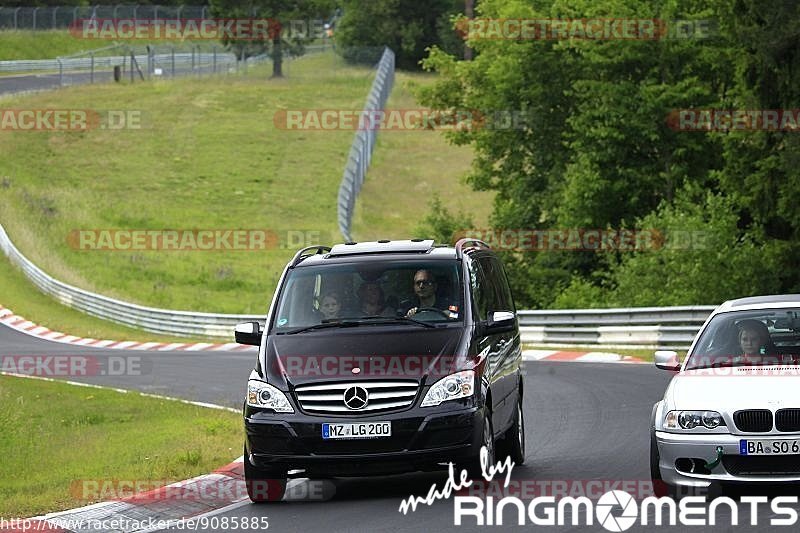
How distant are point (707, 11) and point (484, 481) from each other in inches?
1321

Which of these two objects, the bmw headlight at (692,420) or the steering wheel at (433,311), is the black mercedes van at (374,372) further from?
the bmw headlight at (692,420)

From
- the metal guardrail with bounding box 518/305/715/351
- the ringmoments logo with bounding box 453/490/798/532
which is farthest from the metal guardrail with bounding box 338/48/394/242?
the ringmoments logo with bounding box 453/490/798/532

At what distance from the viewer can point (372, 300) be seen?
12312mm

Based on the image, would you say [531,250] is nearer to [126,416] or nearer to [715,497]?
[126,416]

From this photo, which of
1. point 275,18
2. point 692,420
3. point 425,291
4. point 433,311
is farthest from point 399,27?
point 692,420

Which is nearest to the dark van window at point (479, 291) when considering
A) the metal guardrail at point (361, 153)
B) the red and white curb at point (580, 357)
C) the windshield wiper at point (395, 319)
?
the windshield wiper at point (395, 319)

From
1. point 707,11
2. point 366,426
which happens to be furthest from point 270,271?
point 366,426

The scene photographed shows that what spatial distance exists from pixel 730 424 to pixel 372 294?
330 cm

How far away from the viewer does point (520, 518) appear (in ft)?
33.4

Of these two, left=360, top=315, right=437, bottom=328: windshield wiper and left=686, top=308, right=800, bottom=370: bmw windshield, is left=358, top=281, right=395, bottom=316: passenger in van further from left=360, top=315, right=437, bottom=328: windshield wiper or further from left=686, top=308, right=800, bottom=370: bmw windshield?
left=686, top=308, right=800, bottom=370: bmw windshield

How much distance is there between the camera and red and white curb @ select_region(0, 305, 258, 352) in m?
36.2

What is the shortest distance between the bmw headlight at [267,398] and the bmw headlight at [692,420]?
2.79m

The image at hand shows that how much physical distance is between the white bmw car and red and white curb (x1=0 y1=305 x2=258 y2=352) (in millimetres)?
23639

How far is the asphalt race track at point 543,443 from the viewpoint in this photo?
1028 cm
